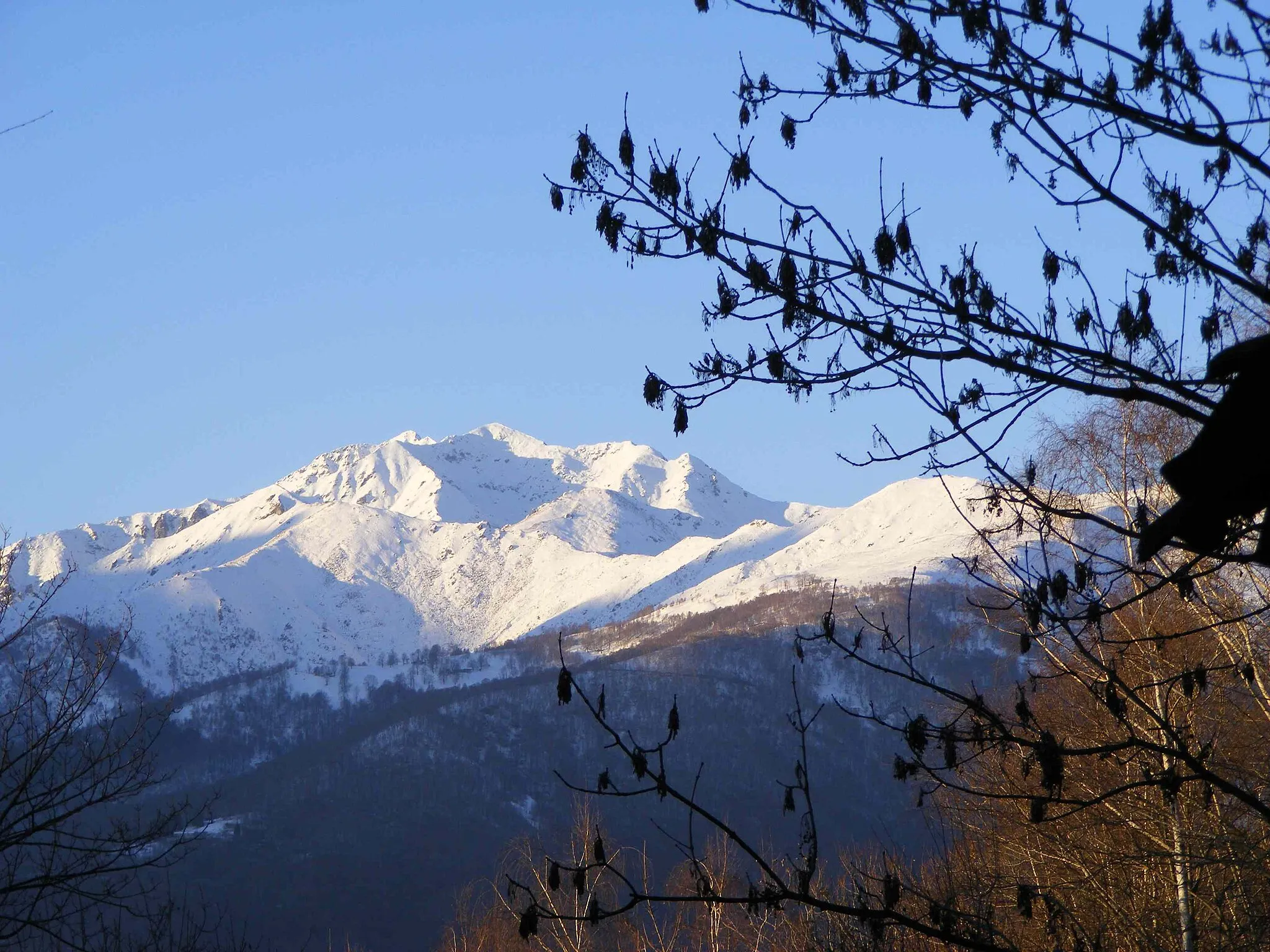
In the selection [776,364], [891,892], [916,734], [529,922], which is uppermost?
[776,364]

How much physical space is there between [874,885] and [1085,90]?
62.7 feet

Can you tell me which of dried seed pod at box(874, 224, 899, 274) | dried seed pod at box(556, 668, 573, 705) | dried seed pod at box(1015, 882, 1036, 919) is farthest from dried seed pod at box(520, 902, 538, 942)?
dried seed pod at box(874, 224, 899, 274)

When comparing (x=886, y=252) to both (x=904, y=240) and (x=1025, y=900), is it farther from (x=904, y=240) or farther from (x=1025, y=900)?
(x=1025, y=900)

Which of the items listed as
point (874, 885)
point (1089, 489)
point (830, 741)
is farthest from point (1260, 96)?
point (830, 741)

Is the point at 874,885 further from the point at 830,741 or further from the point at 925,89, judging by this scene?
the point at 830,741

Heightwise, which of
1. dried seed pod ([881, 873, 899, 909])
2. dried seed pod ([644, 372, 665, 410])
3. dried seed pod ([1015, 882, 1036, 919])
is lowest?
dried seed pod ([1015, 882, 1036, 919])

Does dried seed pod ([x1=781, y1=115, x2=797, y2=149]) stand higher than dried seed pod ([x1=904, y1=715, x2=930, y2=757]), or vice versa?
dried seed pod ([x1=781, y1=115, x2=797, y2=149])

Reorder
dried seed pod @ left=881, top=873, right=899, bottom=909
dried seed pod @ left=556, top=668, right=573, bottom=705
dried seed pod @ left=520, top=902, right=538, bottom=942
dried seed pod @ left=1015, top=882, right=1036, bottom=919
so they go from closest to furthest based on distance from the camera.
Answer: dried seed pod @ left=520, top=902, right=538, bottom=942, dried seed pod @ left=556, top=668, right=573, bottom=705, dried seed pod @ left=881, top=873, right=899, bottom=909, dried seed pod @ left=1015, top=882, right=1036, bottom=919

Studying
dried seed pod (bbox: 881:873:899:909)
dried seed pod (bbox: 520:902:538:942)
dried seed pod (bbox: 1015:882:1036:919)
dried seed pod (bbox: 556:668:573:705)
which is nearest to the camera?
dried seed pod (bbox: 520:902:538:942)

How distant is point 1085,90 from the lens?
4.68 m

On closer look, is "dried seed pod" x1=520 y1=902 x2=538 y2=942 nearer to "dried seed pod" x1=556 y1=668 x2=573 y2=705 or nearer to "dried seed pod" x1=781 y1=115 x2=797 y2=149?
"dried seed pod" x1=556 y1=668 x2=573 y2=705

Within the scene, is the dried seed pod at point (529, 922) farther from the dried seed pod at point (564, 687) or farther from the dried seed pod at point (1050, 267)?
the dried seed pod at point (1050, 267)

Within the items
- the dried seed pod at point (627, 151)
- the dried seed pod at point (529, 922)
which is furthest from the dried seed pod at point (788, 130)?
the dried seed pod at point (529, 922)

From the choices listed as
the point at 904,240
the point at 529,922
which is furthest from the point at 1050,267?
the point at 529,922
